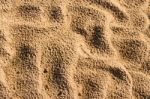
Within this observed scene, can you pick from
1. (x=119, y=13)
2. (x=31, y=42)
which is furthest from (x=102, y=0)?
(x=31, y=42)

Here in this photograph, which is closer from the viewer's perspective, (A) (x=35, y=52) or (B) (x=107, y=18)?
(A) (x=35, y=52)

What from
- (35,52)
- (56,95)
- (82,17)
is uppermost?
(82,17)

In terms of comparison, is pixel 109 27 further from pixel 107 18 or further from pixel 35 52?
pixel 35 52

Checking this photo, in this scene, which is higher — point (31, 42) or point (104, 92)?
point (31, 42)

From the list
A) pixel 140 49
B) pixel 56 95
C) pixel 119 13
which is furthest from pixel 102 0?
pixel 56 95

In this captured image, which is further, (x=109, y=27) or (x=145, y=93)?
(x=109, y=27)

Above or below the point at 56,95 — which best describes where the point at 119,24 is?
above

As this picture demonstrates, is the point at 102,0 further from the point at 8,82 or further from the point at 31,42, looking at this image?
the point at 8,82
